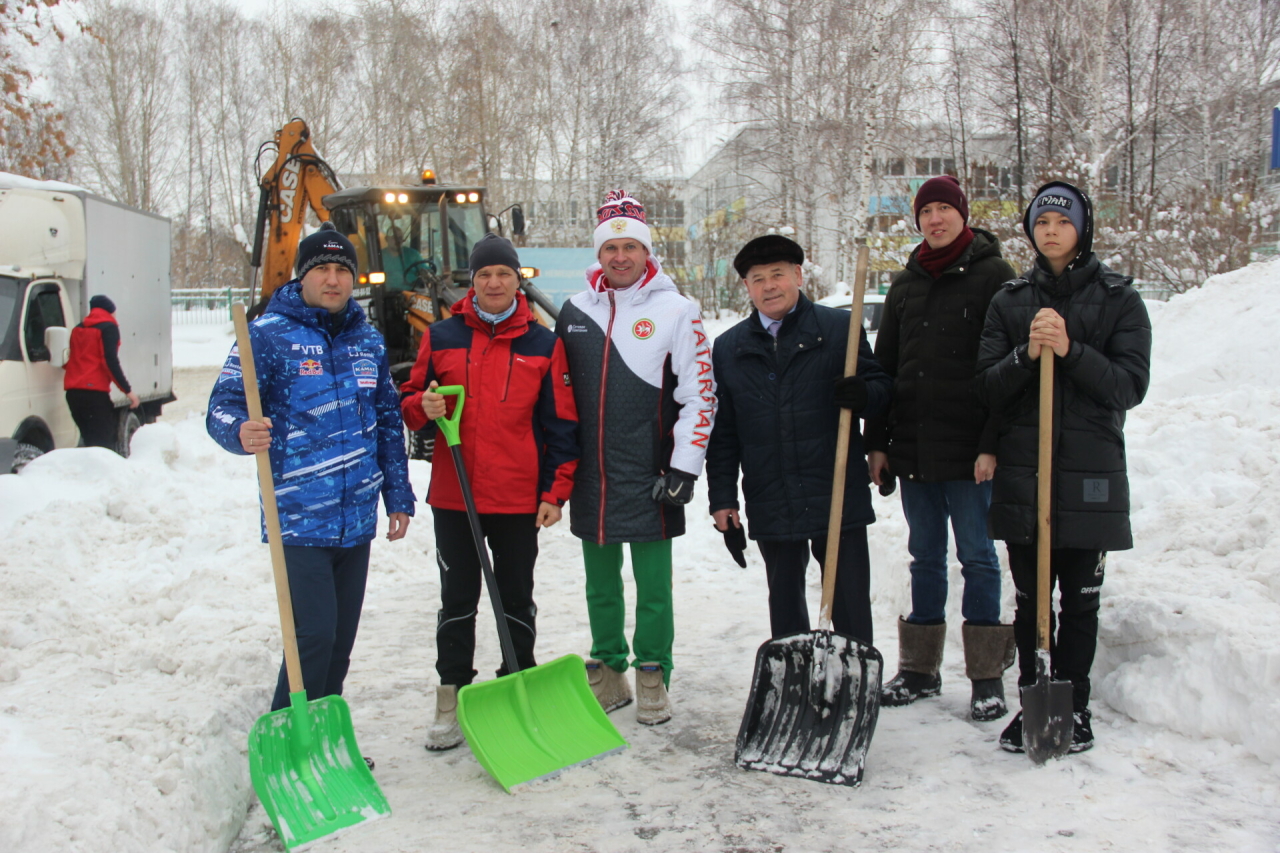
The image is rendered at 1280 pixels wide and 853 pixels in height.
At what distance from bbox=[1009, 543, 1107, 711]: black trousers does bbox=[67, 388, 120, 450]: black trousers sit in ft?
25.9

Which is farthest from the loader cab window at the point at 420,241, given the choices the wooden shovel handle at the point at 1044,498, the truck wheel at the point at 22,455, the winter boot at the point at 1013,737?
the winter boot at the point at 1013,737

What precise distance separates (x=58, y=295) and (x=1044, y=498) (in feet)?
27.7

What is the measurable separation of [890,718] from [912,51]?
18.4 metres

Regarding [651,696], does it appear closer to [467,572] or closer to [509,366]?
[467,572]

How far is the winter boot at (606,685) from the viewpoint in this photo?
3.80m

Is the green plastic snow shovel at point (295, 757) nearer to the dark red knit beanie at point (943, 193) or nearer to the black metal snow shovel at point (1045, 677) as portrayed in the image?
the black metal snow shovel at point (1045, 677)

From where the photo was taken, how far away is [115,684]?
3.63 meters

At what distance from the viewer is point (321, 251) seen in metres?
3.11

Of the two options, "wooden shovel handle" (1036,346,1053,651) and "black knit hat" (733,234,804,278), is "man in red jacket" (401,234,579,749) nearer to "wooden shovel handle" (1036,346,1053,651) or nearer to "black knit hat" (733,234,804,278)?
"black knit hat" (733,234,804,278)

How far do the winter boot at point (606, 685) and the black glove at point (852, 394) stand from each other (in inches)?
56.8

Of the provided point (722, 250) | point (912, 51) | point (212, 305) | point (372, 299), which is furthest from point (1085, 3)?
point (212, 305)

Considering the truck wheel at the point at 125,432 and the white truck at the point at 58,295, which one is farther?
the truck wheel at the point at 125,432

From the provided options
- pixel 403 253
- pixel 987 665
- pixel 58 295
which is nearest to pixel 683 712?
pixel 987 665

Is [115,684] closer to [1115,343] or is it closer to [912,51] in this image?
[1115,343]
